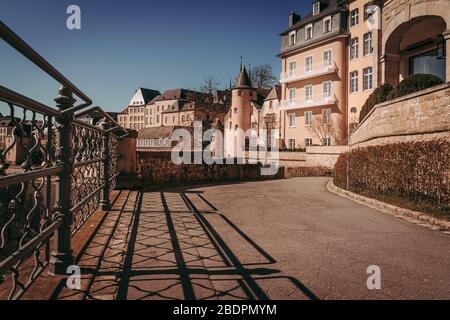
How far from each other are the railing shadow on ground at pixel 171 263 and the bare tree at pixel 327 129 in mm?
31523

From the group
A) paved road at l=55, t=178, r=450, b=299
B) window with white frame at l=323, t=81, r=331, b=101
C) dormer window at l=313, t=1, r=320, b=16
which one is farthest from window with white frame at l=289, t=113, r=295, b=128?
paved road at l=55, t=178, r=450, b=299

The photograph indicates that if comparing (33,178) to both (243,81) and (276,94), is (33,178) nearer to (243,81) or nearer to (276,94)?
(276,94)

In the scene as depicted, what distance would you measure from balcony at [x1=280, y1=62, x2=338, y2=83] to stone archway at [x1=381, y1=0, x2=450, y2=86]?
1605 centimetres

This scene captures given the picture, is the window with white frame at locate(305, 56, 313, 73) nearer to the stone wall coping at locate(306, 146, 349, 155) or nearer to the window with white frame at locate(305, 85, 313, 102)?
the window with white frame at locate(305, 85, 313, 102)

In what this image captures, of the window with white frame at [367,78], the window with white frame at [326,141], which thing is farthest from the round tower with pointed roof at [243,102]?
the window with white frame at [367,78]

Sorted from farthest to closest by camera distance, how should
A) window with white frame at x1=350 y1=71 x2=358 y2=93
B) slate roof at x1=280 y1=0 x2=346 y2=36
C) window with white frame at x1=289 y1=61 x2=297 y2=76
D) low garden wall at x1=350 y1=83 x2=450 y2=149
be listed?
window with white frame at x1=289 y1=61 x2=297 y2=76 < slate roof at x1=280 y1=0 x2=346 y2=36 < window with white frame at x1=350 y1=71 x2=358 y2=93 < low garden wall at x1=350 y1=83 x2=450 y2=149

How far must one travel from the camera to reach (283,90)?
4209 cm

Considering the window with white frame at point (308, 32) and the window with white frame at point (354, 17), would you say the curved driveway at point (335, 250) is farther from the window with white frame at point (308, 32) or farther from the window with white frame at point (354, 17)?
the window with white frame at point (308, 32)

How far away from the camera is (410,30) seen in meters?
15.8

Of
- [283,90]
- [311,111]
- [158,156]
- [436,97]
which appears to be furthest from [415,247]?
[283,90]

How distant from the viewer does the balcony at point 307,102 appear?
3538 cm

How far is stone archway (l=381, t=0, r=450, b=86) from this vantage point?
11211 mm
